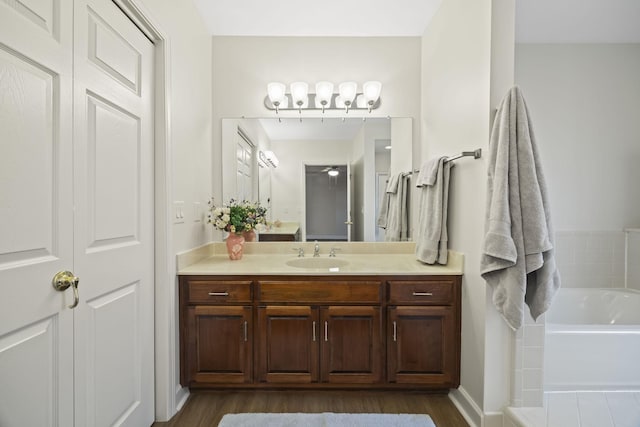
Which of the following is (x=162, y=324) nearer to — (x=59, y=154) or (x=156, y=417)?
(x=156, y=417)

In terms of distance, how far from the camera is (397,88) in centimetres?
262

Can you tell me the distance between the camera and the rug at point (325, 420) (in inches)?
69.8

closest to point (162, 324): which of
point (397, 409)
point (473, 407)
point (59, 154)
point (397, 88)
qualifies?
point (59, 154)

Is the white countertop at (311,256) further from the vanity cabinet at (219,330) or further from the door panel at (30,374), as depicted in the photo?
the door panel at (30,374)

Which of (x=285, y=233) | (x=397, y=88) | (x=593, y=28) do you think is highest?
(x=593, y=28)

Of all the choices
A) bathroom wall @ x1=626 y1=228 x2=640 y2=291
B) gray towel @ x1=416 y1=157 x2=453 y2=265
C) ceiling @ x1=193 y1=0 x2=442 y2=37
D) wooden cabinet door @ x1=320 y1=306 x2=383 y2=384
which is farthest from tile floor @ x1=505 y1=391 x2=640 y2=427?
ceiling @ x1=193 y1=0 x2=442 y2=37

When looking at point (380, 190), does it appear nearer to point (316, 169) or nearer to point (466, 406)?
point (316, 169)

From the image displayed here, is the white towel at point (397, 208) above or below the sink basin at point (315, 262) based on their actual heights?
above

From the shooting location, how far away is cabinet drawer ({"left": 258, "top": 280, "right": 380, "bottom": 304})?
201 cm

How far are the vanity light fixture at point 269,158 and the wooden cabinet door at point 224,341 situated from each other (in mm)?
1204

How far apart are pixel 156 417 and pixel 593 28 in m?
3.78

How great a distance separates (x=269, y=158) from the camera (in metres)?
2.68

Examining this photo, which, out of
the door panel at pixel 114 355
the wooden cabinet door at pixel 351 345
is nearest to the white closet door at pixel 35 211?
the door panel at pixel 114 355

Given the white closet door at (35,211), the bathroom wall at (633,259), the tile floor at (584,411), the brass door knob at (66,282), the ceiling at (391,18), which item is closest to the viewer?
the white closet door at (35,211)
